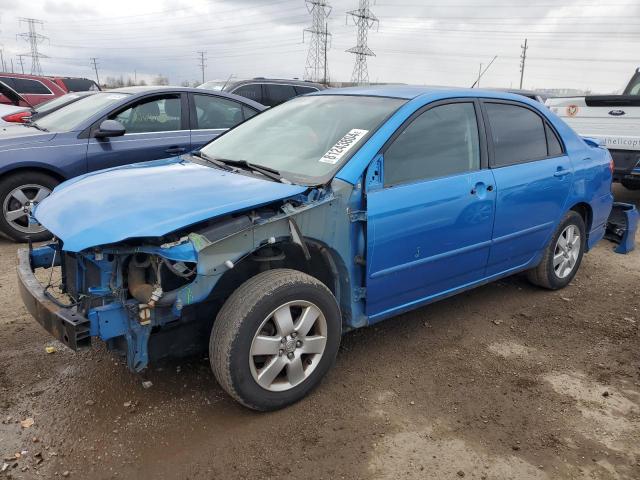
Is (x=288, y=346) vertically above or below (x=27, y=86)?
below

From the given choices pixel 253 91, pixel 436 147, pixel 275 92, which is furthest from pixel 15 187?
pixel 275 92

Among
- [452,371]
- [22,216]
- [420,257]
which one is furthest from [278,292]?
[22,216]

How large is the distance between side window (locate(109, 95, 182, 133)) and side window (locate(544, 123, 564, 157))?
393cm

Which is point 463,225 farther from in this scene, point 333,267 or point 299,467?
point 299,467

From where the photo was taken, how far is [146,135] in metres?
5.86

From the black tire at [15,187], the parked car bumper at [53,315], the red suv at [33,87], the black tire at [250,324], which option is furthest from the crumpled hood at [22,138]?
the red suv at [33,87]

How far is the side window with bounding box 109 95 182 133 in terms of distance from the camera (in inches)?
230

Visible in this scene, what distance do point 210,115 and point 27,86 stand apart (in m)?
10.3

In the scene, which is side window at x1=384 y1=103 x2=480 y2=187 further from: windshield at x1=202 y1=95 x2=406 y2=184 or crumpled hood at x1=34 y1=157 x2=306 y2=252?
crumpled hood at x1=34 y1=157 x2=306 y2=252

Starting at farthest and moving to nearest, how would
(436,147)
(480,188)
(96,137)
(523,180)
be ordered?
(96,137), (523,180), (480,188), (436,147)

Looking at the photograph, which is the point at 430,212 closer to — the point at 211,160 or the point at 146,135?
the point at 211,160

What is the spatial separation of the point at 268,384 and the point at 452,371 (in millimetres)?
1226

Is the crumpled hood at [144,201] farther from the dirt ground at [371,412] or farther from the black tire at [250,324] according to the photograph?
the dirt ground at [371,412]

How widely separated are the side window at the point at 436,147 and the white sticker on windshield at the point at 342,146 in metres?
0.20
